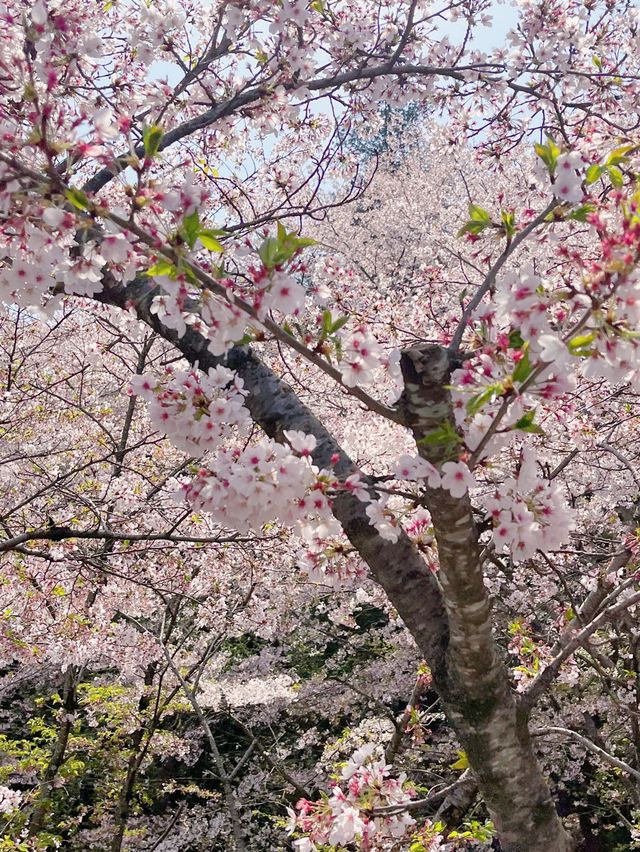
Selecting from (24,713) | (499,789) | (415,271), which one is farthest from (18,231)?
(415,271)

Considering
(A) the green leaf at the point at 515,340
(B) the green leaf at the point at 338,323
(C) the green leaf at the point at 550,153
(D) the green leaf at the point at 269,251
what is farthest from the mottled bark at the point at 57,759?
(C) the green leaf at the point at 550,153

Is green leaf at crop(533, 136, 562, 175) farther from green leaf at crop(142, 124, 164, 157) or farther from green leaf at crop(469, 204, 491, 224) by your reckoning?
green leaf at crop(142, 124, 164, 157)

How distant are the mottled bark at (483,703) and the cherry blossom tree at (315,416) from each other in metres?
0.01

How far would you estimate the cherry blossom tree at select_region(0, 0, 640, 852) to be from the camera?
152cm

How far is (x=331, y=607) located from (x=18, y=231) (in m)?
9.61

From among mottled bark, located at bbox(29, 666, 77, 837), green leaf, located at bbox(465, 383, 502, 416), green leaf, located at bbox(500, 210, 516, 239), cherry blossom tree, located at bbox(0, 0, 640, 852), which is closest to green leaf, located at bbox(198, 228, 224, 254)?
cherry blossom tree, located at bbox(0, 0, 640, 852)

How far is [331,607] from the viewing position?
34.4ft

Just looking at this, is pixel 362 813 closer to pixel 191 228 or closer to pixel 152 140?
pixel 191 228

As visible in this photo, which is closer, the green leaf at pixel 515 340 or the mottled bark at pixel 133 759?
the green leaf at pixel 515 340

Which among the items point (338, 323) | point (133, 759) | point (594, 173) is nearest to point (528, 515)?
point (338, 323)

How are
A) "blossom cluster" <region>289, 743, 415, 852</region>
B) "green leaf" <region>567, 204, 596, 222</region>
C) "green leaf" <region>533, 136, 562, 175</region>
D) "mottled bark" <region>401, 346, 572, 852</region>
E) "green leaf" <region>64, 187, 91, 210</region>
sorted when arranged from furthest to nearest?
"blossom cluster" <region>289, 743, 415, 852</region>
"mottled bark" <region>401, 346, 572, 852</region>
"green leaf" <region>533, 136, 562, 175</region>
"green leaf" <region>567, 204, 596, 222</region>
"green leaf" <region>64, 187, 91, 210</region>

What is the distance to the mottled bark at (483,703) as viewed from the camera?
1.89 m

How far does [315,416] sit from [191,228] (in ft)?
3.70

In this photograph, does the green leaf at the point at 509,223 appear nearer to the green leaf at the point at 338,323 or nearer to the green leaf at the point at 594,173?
the green leaf at the point at 594,173
